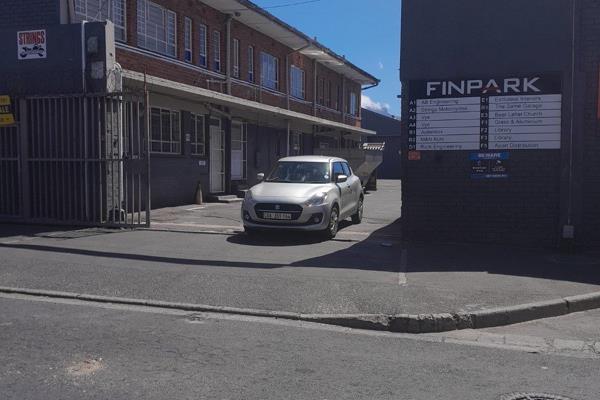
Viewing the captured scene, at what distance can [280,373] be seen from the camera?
457 centimetres

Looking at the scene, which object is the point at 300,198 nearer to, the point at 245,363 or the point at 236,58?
the point at 245,363

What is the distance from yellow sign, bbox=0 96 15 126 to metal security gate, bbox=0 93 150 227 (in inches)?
5.7

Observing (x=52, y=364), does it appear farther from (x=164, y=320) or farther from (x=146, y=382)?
(x=164, y=320)

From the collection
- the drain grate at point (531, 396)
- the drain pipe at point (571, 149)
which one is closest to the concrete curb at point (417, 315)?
the drain grate at point (531, 396)

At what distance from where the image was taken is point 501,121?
34.5 ft

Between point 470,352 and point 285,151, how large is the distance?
21380 mm

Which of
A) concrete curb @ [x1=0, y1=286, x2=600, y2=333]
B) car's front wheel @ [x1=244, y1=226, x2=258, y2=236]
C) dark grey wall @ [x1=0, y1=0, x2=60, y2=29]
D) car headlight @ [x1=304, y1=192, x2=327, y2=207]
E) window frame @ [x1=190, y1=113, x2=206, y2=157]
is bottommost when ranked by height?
concrete curb @ [x1=0, y1=286, x2=600, y2=333]

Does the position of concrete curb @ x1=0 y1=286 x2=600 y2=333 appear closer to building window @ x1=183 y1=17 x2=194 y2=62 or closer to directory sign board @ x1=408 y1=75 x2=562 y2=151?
directory sign board @ x1=408 y1=75 x2=562 y2=151

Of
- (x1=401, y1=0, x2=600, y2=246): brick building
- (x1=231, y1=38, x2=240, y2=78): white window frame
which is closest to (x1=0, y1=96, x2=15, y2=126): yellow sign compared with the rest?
(x1=401, y1=0, x2=600, y2=246): brick building

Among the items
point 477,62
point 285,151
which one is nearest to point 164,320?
point 477,62

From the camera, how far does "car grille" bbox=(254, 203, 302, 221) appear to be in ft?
36.0

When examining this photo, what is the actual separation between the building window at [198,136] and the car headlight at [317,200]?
27.2 feet

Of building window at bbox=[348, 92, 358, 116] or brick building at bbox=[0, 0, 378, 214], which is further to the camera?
building window at bbox=[348, 92, 358, 116]

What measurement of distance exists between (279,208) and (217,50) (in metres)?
11.0
